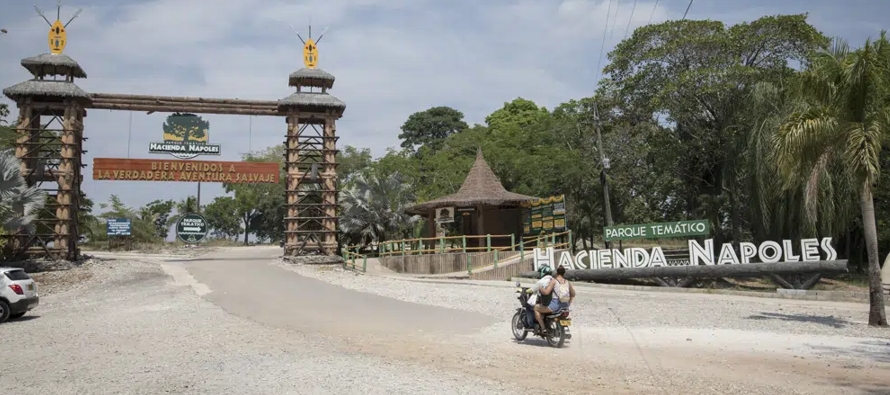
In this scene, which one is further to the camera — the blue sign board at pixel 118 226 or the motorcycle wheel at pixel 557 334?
the blue sign board at pixel 118 226

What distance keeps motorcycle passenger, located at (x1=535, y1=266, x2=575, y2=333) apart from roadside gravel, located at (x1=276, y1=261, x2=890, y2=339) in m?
3.46

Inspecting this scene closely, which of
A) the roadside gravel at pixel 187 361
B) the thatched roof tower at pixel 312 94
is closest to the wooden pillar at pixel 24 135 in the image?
the thatched roof tower at pixel 312 94

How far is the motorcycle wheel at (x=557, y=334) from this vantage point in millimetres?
11312

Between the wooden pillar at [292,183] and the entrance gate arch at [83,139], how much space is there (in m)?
0.05

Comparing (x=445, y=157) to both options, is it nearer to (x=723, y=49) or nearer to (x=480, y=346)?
(x=723, y=49)

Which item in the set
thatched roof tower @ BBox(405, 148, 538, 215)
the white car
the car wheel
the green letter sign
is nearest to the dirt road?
the white car

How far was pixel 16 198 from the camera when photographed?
90.1 feet

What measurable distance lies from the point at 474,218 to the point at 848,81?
20.5 meters

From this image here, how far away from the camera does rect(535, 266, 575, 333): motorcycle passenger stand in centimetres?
1130

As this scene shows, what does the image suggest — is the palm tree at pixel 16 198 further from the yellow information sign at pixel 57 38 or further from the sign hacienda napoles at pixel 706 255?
the sign hacienda napoles at pixel 706 255

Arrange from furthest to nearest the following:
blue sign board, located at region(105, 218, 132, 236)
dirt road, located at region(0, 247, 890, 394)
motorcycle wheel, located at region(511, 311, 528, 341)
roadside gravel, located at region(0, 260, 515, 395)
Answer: blue sign board, located at region(105, 218, 132, 236), motorcycle wheel, located at region(511, 311, 528, 341), dirt road, located at region(0, 247, 890, 394), roadside gravel, located at region(0, 260, 515, 395)

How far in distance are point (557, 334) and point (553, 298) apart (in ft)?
1.96

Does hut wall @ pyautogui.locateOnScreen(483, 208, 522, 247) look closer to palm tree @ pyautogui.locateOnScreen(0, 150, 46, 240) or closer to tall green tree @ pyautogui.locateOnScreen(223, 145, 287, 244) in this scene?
palm tree @ pyautogui.locateOnScreen(0, 150, 46, 240)

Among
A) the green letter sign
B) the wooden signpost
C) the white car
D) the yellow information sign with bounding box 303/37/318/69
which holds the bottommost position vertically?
the white car
